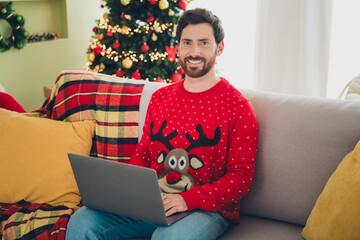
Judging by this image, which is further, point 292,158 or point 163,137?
point 163,137

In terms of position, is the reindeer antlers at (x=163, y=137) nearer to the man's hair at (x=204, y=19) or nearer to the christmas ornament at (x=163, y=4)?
the man's hair at (x=204, y=19)

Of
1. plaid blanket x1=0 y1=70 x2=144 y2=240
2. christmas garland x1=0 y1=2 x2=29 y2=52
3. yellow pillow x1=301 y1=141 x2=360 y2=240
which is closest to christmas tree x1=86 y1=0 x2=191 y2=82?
christmas garland x1=0 y1=2 x2=29 y2=52

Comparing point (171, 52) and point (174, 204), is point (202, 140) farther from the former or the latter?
point (171, 52)

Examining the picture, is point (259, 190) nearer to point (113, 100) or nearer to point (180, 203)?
point (180, 203)

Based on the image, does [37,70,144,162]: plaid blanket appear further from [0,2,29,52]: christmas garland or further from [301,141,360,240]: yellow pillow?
[0,2,29,52]: christmas garland

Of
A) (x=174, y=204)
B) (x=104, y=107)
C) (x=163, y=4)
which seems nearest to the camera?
(x=174, y=204)

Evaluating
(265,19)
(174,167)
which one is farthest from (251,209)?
(265,19)

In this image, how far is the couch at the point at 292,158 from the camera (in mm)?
1489

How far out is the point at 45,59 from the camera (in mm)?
3857

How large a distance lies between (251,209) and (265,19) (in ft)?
6.34

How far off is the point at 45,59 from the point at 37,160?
2.27 metres

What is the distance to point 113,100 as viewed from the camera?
198cm

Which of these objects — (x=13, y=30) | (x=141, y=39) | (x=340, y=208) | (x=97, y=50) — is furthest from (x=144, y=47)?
(x=340, y=208)

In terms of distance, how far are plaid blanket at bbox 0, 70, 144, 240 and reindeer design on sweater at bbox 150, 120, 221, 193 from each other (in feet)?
1.11
